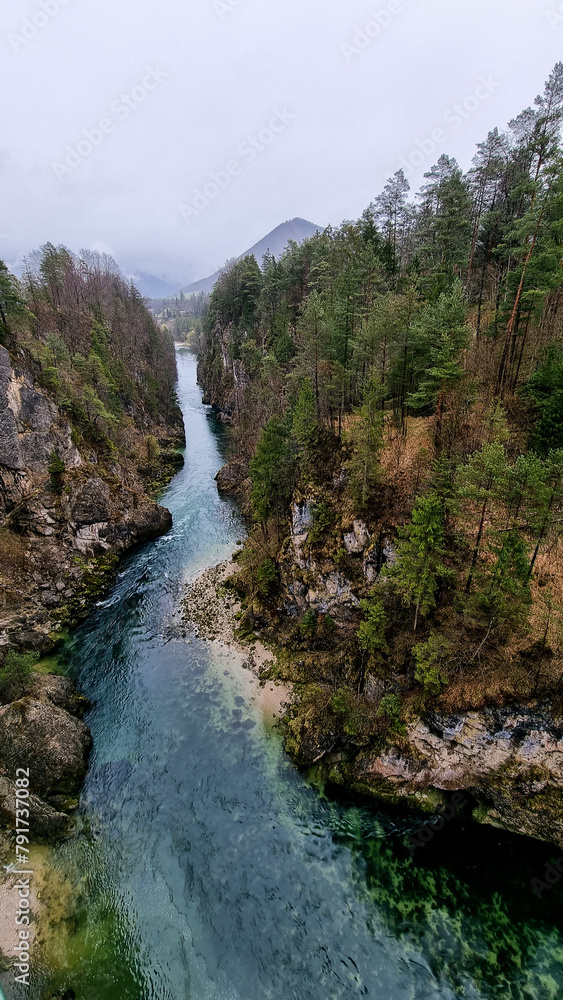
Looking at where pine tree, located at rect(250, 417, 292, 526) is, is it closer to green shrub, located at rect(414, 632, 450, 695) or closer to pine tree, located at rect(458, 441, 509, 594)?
pine tree, located at rect(458, 441, 509, 594)

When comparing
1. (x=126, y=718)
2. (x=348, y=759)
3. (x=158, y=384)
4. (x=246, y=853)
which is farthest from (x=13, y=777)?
(x=158, y=384)

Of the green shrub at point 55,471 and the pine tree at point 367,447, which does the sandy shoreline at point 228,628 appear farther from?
the green shrub at point 55,471

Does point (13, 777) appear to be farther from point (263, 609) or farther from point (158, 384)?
point (158, 384)

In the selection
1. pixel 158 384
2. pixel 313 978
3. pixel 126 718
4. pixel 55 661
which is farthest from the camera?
pixel 158 384

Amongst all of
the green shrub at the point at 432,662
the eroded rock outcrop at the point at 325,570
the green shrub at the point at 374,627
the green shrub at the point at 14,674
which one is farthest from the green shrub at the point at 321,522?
the green shrub at the point at 14,674

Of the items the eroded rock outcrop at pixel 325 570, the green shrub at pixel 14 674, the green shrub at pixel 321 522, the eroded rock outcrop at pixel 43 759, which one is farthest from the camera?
the green shrub at pixel 321 522

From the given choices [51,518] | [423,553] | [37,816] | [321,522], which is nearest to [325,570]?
[321,522]

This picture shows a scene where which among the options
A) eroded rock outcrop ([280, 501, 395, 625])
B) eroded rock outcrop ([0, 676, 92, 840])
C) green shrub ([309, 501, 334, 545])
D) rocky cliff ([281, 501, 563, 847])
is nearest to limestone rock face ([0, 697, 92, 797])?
eroded rock outcrop ([0, 676, 92, 840])
